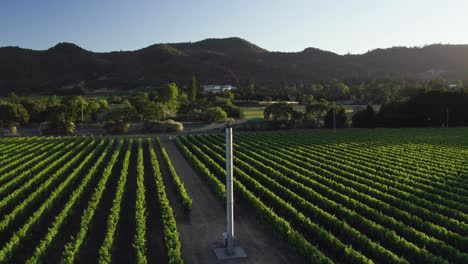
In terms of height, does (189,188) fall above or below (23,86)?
below

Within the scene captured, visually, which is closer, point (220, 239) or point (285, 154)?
point (220, 239)

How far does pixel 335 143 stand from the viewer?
4462 centimetres

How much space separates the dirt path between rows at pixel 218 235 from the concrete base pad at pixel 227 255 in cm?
19

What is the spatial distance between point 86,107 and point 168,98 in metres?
17.7

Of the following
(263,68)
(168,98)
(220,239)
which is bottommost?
(220,239)

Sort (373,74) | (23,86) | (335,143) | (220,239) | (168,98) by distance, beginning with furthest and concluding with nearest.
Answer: (373,74) → (23,86) → (168,98) → (335,143) → (220,239)

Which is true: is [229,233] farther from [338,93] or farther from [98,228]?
[338,93]

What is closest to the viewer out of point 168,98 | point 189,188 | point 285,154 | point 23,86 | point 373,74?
point 189,188

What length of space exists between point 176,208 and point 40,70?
15744 cm

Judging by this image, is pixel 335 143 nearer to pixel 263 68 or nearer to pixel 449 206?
pixel 449 206

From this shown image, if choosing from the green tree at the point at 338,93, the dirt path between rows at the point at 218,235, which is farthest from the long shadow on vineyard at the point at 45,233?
the green tree at the point at 338,93

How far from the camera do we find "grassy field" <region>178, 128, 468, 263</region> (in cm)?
1431

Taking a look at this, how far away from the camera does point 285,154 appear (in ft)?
119

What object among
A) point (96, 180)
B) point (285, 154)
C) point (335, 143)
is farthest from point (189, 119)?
point (96, 180)
